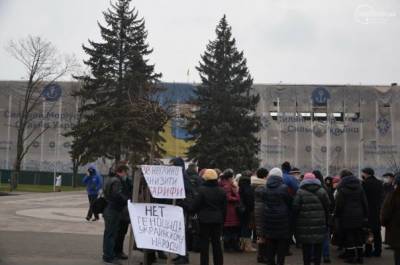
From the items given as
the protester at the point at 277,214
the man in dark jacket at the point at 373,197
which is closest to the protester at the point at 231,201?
the protester at the point at 277,214

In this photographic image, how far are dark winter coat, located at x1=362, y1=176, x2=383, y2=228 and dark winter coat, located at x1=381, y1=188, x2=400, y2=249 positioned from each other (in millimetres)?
3436

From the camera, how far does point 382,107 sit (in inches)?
2260

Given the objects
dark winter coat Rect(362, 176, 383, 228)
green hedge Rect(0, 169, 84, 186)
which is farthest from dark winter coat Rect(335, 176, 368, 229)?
green hedge Rect(0, 169, 84, 186)

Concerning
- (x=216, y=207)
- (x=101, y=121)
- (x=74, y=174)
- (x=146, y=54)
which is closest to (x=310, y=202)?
(x=216, y=207)

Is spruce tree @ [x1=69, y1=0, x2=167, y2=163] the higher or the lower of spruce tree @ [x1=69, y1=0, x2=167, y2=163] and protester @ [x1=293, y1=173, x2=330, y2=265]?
the higher

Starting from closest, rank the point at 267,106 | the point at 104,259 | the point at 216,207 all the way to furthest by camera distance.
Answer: the point at 216,207, the point at 104,259, the point at 267,106

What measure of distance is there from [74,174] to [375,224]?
45013mm

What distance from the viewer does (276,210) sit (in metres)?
9.41

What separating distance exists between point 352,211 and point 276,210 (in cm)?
233

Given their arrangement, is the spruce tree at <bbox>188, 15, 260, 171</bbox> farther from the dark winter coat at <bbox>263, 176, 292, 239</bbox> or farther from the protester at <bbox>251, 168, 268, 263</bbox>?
the dark winter coat at <bbox>263, 176, 292, 239</bbox>

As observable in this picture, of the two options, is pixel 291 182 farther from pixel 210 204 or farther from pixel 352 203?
pixel 210 204

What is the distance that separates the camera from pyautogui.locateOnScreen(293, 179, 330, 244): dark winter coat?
30.7 ft

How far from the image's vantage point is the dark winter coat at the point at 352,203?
1099 cm

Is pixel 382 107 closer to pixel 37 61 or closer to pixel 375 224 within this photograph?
pixel 37 61
